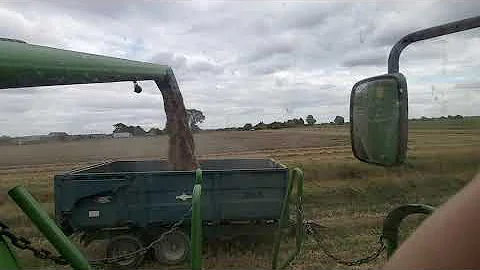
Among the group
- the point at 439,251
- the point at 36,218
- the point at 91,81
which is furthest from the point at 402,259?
the point at 91,81

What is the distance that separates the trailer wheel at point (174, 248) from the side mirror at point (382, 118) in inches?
249

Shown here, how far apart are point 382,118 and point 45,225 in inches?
39.7

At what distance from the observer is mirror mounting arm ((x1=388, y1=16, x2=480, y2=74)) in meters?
1.49

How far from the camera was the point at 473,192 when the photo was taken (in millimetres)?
733

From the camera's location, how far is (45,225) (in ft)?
4.85

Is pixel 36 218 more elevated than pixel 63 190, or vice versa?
pixel 36 218

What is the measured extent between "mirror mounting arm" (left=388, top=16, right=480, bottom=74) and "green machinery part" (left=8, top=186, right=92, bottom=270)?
3.66 ft

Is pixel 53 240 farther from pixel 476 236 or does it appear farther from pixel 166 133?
pixel 166 133

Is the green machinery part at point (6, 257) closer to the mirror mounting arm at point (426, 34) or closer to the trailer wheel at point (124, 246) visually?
the mirror mounting arm at point (426, 34)

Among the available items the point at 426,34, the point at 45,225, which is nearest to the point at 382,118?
the point at 426,34

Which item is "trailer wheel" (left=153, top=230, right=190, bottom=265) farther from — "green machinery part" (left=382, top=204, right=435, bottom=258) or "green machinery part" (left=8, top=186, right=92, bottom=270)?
"green machinery part" (left=8, top=186, right=92, bottom=270)

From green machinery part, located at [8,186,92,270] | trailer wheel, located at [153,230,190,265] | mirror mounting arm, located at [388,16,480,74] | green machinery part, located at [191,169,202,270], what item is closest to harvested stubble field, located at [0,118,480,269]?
trailer wheel, located at [153,230,190,265]

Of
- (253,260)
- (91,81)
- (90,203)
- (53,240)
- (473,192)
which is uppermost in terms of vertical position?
(91,81)

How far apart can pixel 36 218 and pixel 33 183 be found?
12360 mm
